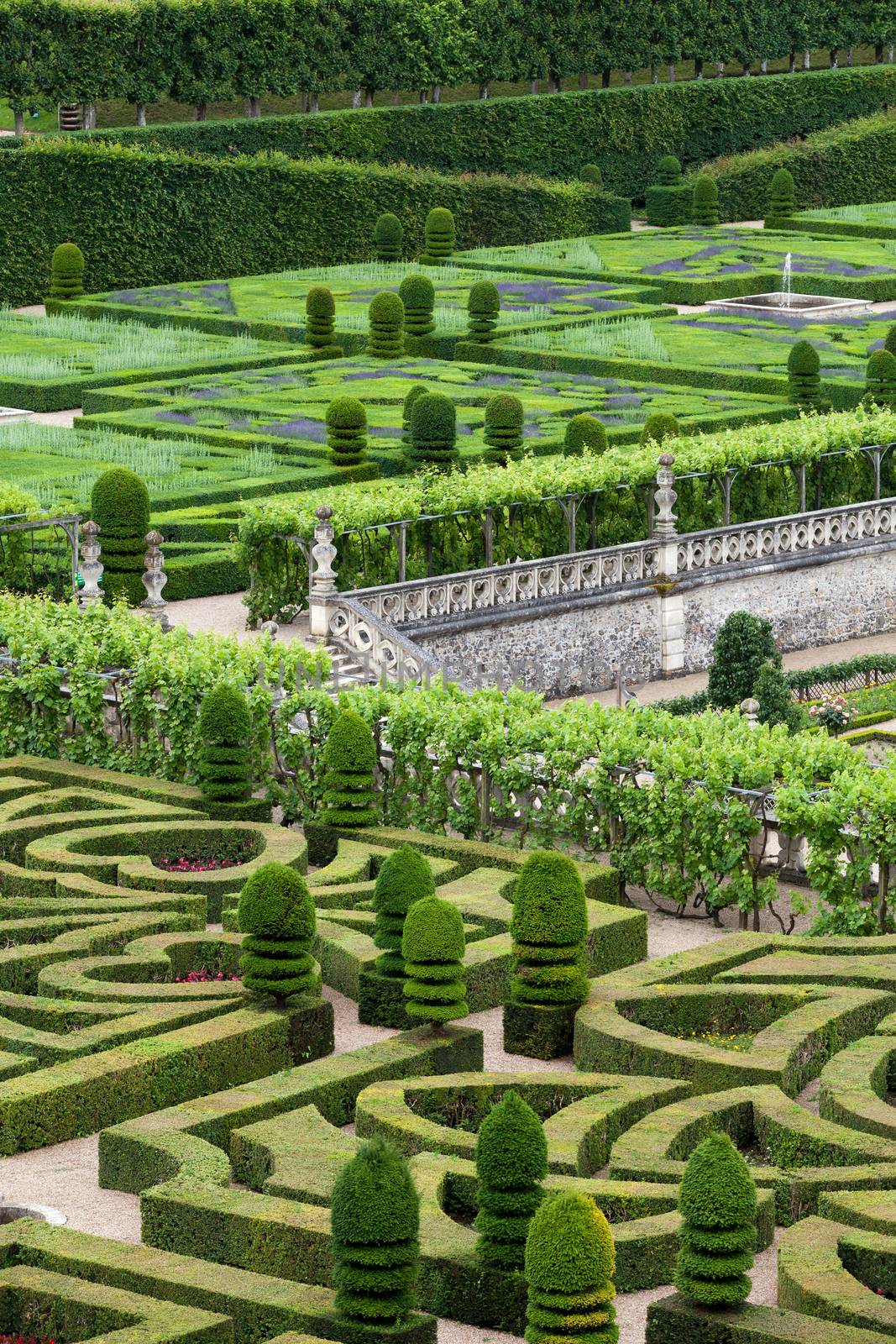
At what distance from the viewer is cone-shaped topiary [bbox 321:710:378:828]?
71.4 feet

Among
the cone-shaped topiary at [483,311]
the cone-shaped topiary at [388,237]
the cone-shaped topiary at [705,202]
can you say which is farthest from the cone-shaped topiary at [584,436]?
the cone-shaped topiary at [705,202]

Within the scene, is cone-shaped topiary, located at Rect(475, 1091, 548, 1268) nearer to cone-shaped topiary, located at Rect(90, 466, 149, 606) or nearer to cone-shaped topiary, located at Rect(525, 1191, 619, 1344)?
cone-shaped topiary, located at Rect(525, 1191, 619, 1344)

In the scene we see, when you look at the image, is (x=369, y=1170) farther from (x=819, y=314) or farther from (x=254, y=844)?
(x=819, y=314)

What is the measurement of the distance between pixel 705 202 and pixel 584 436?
3552 centimetres

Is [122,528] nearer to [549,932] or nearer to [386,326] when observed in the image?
[549,932]

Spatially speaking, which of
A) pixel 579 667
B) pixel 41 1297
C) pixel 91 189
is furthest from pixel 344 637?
pixel 91 189

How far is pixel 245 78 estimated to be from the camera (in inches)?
2675

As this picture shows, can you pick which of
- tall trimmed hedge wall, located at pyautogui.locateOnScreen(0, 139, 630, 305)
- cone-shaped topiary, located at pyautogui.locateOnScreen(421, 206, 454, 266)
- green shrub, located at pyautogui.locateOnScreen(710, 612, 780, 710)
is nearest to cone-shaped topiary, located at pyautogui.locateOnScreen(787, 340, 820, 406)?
green shrub, located at pyautogui.locateOnScreen(710, 612, 780, 710)

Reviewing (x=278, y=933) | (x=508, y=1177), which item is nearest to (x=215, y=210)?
(x=278, y=933)

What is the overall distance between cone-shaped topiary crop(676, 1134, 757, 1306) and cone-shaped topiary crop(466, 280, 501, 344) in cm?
3587

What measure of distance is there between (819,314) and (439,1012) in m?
38.5

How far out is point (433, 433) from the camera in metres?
35.4

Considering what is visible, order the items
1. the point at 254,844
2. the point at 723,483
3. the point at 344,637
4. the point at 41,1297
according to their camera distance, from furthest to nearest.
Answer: the point at 723,483 < the point at 344,637 < the point at 254,844 < the point at 41,1297

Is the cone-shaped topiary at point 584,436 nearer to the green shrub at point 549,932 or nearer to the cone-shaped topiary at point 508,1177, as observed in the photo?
the green shrub at point 549,932
